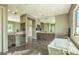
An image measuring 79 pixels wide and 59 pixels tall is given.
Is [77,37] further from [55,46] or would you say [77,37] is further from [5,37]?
[5,37]

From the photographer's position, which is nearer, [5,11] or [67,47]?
[67,47]

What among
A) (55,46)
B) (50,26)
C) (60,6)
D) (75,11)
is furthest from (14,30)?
(75,11)

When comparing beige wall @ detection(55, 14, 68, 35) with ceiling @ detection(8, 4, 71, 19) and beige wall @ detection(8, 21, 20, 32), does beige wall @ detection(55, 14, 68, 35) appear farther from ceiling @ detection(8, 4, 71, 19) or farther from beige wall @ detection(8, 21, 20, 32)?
beige wall @ detection(8, 21, 20, 32)

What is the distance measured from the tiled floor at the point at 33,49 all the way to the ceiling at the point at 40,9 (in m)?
0.60

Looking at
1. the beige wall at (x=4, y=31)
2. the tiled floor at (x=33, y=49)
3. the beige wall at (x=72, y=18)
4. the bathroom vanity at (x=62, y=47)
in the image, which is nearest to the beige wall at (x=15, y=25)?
the beige wall at (x=4, y=31)

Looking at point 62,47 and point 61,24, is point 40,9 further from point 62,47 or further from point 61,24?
point 62,47

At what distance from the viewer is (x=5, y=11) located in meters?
2.49

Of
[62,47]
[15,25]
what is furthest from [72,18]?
[15,25]

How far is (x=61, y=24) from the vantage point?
246cm

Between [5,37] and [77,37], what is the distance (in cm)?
161

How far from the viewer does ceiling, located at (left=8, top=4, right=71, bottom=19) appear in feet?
7.75

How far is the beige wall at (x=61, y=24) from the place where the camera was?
2.43 metres

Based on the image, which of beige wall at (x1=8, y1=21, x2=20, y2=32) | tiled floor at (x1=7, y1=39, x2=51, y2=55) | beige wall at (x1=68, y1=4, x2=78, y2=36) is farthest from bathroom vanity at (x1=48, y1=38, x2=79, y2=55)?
beige wall at (x1=8, y1=21, x2=20, y2=32)
